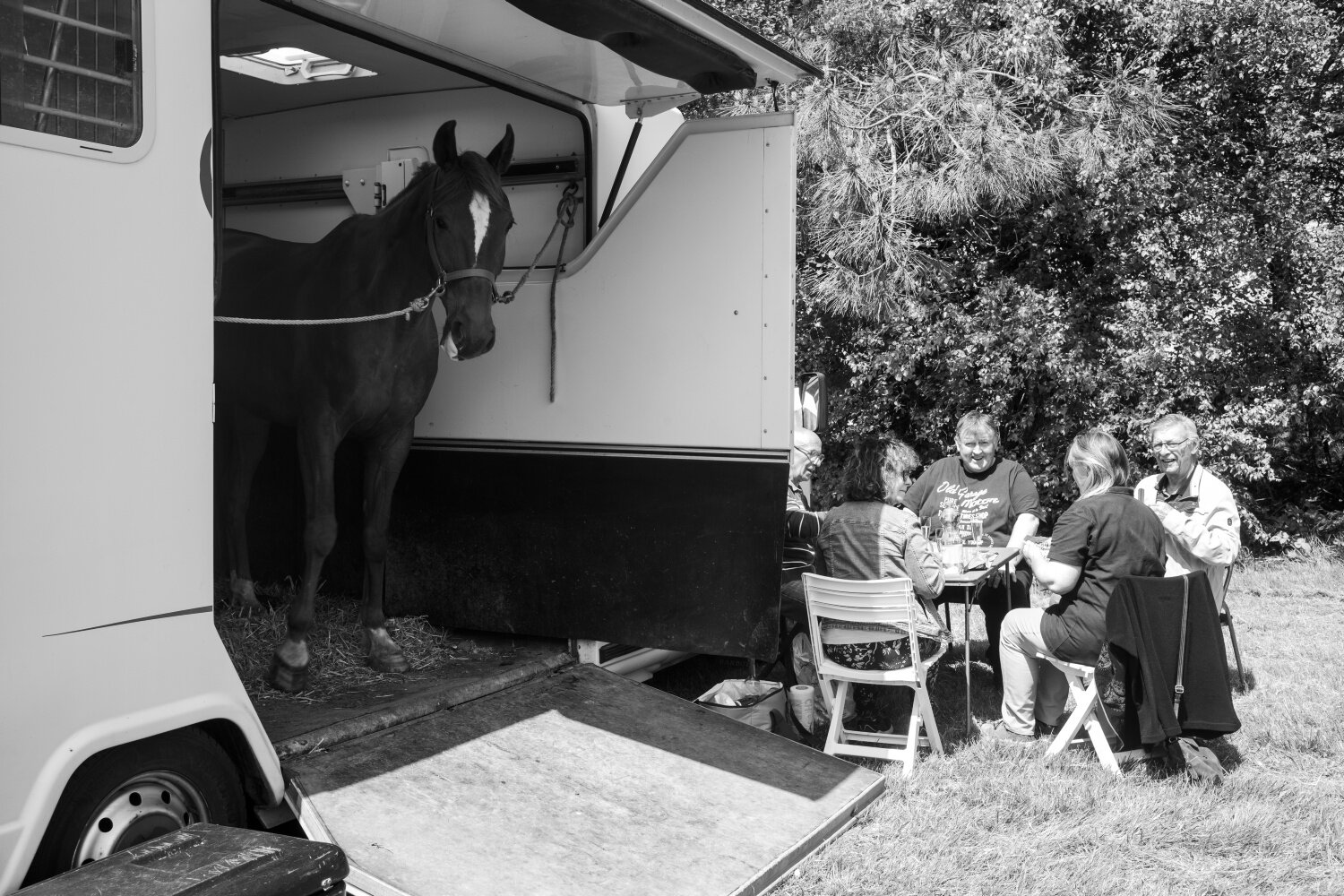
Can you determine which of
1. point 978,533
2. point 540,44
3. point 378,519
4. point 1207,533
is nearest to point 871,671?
point 978,533

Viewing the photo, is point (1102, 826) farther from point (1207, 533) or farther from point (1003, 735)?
point (1207, 533)

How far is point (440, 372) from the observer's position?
4895 mm

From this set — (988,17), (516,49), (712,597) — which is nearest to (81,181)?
(516,49)

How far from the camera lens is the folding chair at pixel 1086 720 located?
435 centimetres

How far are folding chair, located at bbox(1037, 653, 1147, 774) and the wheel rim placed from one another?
3.08 meters

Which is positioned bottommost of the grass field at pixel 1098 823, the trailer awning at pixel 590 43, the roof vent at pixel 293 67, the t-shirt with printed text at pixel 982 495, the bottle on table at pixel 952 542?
the grass field at pixel 1098 823

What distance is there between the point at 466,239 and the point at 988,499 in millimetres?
2870

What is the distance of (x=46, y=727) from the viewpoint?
2.31m

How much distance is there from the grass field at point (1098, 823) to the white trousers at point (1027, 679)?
185mm

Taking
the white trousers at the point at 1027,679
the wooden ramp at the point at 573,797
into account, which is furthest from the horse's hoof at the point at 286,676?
the white trousers at the point at 1027,679

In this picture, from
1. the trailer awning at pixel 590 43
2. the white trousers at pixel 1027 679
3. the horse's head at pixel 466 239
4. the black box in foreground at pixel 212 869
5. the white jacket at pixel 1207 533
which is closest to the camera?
the black box in foreground at pixel 212 869

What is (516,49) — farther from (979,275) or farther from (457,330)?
(979,275)

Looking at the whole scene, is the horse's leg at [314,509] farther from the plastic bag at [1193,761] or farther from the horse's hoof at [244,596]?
the plastic bag at [1193,761]

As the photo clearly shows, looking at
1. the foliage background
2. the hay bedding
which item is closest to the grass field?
the hay bedding
